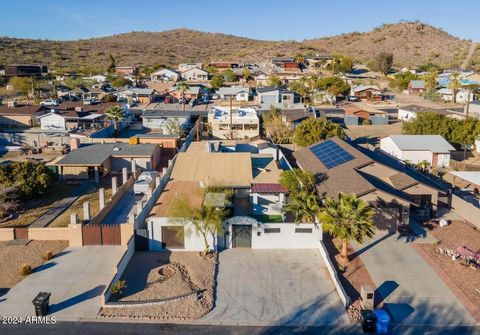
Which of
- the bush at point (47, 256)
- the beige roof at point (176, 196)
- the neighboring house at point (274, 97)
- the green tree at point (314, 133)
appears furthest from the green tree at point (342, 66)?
the bush at point (47, 256)

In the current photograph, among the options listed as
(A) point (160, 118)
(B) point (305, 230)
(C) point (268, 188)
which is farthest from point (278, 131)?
(B) point (305, 230)

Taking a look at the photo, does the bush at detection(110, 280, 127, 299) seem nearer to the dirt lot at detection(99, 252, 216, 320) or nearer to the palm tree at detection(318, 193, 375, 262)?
the dirt lot at detection(99, 252, 216, 320)

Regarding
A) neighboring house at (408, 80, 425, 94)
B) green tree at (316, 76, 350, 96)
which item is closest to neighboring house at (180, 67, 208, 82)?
green tree at (316, 76, 350, 96)

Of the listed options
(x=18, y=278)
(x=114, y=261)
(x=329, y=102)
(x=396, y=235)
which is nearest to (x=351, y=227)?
(x=396, y=235)

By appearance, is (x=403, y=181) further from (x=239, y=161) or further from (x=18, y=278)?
(x=18, y=278)

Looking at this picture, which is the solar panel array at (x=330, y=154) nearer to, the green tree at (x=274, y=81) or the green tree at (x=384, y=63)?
the green tree at (x=274, y=81)
